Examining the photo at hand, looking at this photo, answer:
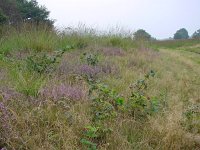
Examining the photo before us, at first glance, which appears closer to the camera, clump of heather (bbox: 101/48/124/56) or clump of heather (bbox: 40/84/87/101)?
clump of heather (bbox: 40/84/87/101)

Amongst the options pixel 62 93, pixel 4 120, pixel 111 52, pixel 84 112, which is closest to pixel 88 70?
pixel 62 93

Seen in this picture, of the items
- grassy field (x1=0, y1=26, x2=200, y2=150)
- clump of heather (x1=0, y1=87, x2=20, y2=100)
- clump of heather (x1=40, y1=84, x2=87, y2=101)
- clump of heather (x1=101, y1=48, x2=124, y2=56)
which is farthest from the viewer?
clump of heather (x1=101, y1=48, x2=124, y2=56)

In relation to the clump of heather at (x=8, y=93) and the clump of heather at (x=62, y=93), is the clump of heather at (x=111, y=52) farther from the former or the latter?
the clump of heather at (x=8, y=93)

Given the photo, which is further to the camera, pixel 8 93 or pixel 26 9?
pixel 26 9

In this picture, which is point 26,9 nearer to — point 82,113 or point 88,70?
point 88,70

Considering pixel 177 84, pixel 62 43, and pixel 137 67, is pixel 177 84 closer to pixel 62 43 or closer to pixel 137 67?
pixel 137 67

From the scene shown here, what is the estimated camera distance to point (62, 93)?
4512 millimetres

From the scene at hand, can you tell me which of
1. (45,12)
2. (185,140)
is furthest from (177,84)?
(45,12)

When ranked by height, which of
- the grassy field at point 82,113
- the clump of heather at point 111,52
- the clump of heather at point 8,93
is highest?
the clump of heather at point 111,52

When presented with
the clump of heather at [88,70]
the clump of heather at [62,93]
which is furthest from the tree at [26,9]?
the clump of heather at [62,93]

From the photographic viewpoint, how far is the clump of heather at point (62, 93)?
14.3 ft

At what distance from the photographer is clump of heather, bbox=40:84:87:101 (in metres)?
4.35

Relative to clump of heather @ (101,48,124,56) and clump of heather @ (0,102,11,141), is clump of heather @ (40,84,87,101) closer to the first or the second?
clump of heather @ (0,102,11,141)

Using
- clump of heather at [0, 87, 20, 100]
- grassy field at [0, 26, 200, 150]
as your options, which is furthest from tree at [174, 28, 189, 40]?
clump of heather at [0, 87, 20, 100]
